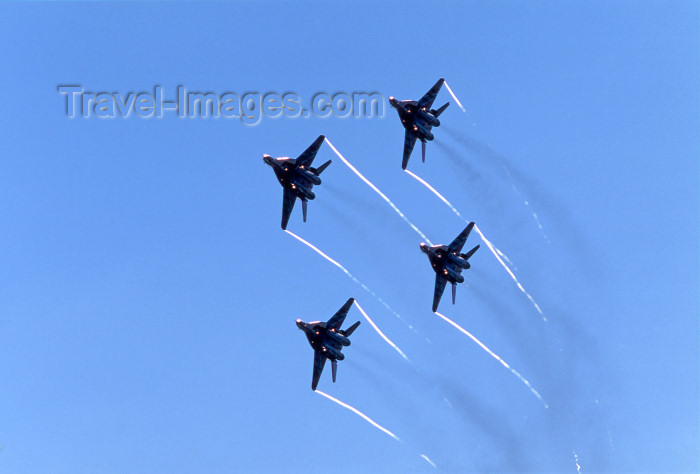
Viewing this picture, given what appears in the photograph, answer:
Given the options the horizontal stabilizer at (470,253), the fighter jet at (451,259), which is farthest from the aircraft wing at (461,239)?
the horizontal stabilizer at (470,253)

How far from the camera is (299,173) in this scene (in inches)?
6486

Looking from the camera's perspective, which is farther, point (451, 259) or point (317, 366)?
point (317, 366)

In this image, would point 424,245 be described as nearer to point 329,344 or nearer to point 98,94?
point 329,344

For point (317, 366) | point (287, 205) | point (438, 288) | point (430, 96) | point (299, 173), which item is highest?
point (430, 96)

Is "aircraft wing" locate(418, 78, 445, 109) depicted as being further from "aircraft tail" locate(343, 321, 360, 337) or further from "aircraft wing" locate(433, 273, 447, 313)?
"aircraft tail" locate(343, 321, 360, 337)

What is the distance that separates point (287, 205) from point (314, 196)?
16.7 ft

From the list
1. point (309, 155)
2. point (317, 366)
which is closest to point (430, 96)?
point (309, 155)

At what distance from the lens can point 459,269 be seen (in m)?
170

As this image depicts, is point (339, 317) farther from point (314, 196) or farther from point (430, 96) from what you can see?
point (430, 96)

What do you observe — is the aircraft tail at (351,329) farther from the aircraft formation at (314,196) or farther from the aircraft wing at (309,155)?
the aircraft wing at (309,155)

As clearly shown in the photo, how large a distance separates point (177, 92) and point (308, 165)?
611 inches

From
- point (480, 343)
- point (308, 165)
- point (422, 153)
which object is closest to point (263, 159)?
point (308, 165)

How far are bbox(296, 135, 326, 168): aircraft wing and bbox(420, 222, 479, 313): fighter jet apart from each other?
1546cm

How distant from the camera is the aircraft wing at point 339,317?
6663 inches
